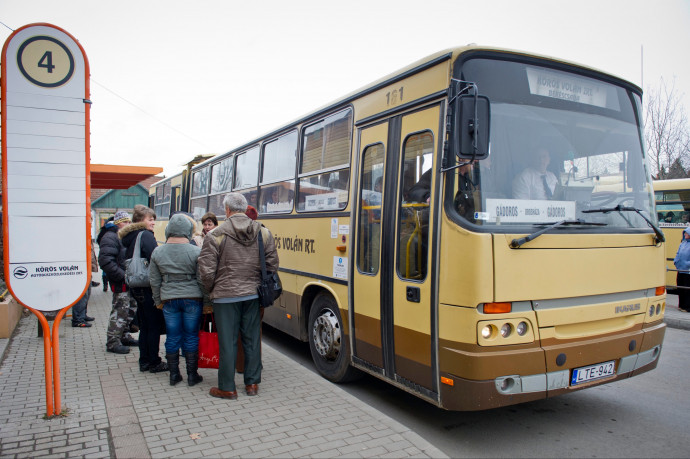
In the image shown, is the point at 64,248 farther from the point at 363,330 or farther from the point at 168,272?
the point at 363,330

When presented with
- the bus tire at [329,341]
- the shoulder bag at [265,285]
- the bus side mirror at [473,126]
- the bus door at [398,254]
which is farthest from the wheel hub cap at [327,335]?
the bus side mirror at [473,126]

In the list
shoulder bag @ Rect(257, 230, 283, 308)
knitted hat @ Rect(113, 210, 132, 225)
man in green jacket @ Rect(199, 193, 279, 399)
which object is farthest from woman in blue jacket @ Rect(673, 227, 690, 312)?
knitted hat @ Rect(113, 210, 132, 225)

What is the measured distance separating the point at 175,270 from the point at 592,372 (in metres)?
4.03

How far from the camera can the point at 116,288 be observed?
6.93 meters

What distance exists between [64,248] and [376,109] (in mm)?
3213

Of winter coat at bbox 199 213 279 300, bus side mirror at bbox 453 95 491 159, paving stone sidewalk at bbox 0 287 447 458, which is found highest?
bus side mirror at bbox 453 95 491 159

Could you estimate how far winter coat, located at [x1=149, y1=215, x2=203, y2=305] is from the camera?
528 centimetres

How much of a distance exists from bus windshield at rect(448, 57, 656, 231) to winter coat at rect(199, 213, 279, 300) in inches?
85.9

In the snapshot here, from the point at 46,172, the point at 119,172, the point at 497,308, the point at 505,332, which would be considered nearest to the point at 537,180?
the point at 497,308

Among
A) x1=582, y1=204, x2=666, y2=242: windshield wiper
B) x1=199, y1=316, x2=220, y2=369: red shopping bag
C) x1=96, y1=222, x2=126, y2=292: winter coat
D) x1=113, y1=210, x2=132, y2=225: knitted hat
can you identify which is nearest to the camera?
x1=582, y1=204, x2=666, y2=242: windshield wiper

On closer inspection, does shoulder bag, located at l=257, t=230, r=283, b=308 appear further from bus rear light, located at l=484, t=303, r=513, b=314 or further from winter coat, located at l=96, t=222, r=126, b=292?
winter coat, located at l=96, t=222, r=126, b=292

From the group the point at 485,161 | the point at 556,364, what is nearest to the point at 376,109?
the point at 485,161

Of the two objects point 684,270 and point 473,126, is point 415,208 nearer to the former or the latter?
point 473,126

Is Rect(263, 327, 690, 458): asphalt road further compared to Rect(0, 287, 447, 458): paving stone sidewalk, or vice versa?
Rect(263, 327, 690, 458): asphalt road
